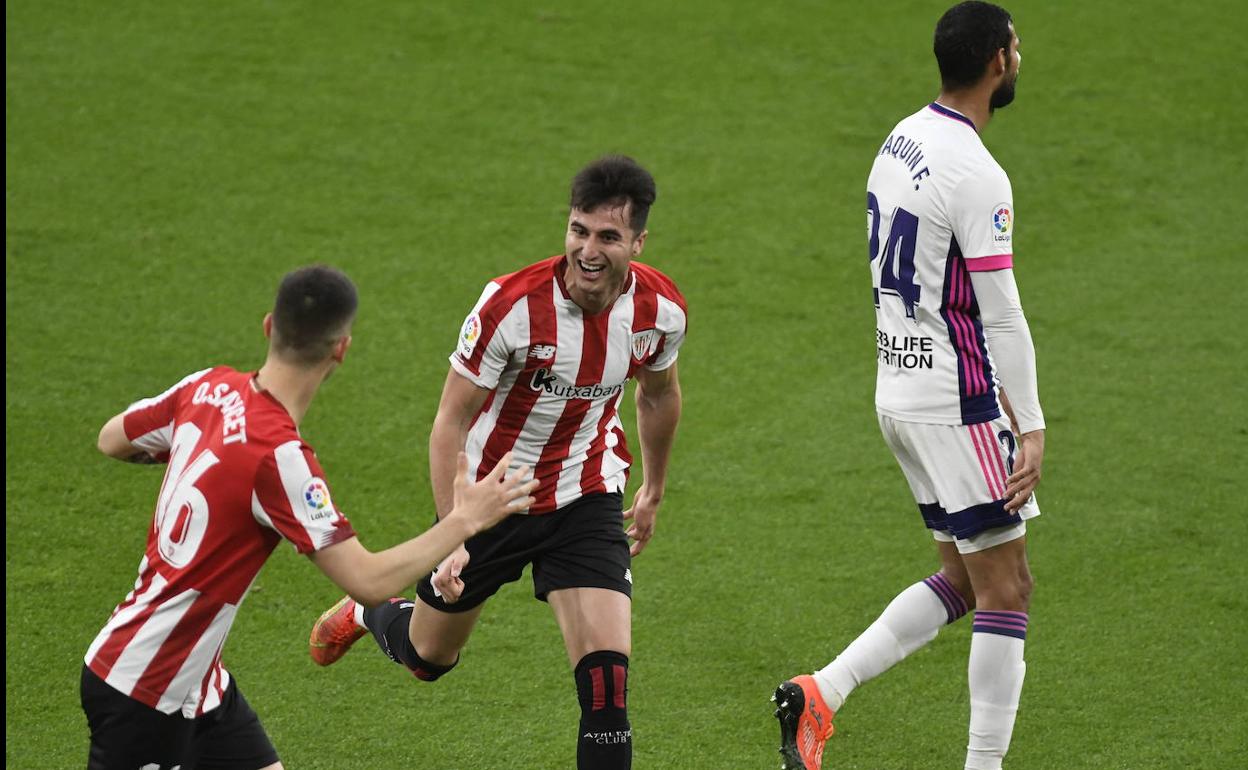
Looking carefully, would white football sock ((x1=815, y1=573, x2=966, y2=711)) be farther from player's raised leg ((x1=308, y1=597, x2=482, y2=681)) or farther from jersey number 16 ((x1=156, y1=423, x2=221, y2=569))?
jersey number 16 ((x1=156, y1=423, x2=221, y2=569))

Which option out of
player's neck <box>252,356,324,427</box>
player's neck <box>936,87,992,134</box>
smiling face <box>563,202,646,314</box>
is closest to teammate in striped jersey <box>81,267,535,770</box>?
player's neck <box>252,356,324,427</box>

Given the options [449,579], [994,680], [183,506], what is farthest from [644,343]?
[183,506]

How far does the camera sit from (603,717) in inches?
150

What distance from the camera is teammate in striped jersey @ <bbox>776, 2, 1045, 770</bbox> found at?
3.85 meters

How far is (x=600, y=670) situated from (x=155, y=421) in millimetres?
1313

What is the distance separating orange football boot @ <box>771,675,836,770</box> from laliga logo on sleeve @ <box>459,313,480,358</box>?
1288 millimetres

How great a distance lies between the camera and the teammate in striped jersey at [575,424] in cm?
389

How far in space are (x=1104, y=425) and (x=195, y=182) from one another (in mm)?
5266

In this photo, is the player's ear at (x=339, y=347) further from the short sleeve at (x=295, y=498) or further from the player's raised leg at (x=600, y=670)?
the player's raised leg at (x=600, y=670)

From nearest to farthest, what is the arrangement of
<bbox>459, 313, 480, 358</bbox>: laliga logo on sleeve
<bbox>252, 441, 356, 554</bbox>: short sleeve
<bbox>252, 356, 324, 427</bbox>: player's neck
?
<bbox>252, 441, 356, 554</bbox>: short sleeve → <bbox>252, 356, 324, 427</bbox>: player's neck → <bbox>459, 313, 480, 358</bbox>: laliga logo on sleeve

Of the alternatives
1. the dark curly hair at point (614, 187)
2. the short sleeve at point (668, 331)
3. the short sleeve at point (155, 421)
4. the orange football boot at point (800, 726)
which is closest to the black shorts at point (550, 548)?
the short sleeve at point (668, 331)

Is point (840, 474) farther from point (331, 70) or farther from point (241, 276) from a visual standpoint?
point (331, 70)

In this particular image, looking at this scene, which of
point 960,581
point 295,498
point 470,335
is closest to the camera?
point 295,498

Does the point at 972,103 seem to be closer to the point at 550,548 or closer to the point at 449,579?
the point at 550,548
